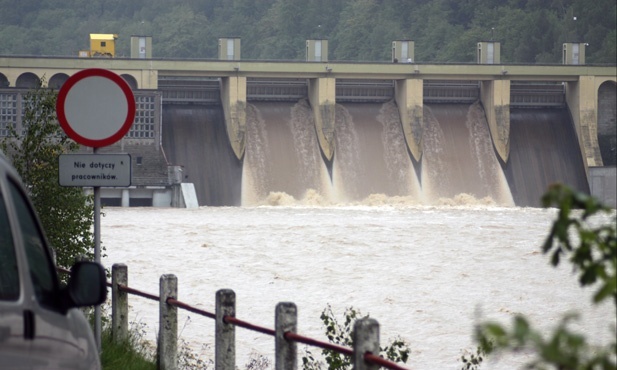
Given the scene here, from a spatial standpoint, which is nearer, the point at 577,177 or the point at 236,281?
the point at 236,281

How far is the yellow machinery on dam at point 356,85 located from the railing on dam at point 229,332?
37.1 m

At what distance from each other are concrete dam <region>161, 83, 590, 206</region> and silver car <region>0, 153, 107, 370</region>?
4135 centimetres

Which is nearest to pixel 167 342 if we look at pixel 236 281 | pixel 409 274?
pixel 236 281

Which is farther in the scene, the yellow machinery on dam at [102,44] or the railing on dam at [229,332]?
the yellow machinery on dam at [102,44]

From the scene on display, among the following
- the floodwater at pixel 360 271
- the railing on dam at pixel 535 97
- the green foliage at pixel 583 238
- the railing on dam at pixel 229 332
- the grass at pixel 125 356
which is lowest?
the floodwater at pixel 360 271

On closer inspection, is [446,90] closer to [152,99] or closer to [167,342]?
[152,99]

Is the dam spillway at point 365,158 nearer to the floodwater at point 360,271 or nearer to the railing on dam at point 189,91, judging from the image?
the railing on dam at point 189,91

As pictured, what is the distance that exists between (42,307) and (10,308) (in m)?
0.25

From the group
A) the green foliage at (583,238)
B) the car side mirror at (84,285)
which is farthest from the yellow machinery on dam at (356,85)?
the green foliage at (583,238)

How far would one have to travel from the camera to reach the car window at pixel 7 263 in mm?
3305

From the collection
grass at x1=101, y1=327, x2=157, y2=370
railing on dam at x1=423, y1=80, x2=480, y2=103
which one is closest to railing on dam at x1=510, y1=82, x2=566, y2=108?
railing on dam at x1=423, y1=80, x2=480, y2=103

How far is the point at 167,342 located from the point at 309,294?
15.1 metres

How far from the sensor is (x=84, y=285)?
3633 millimetres

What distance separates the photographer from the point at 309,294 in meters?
22.9
